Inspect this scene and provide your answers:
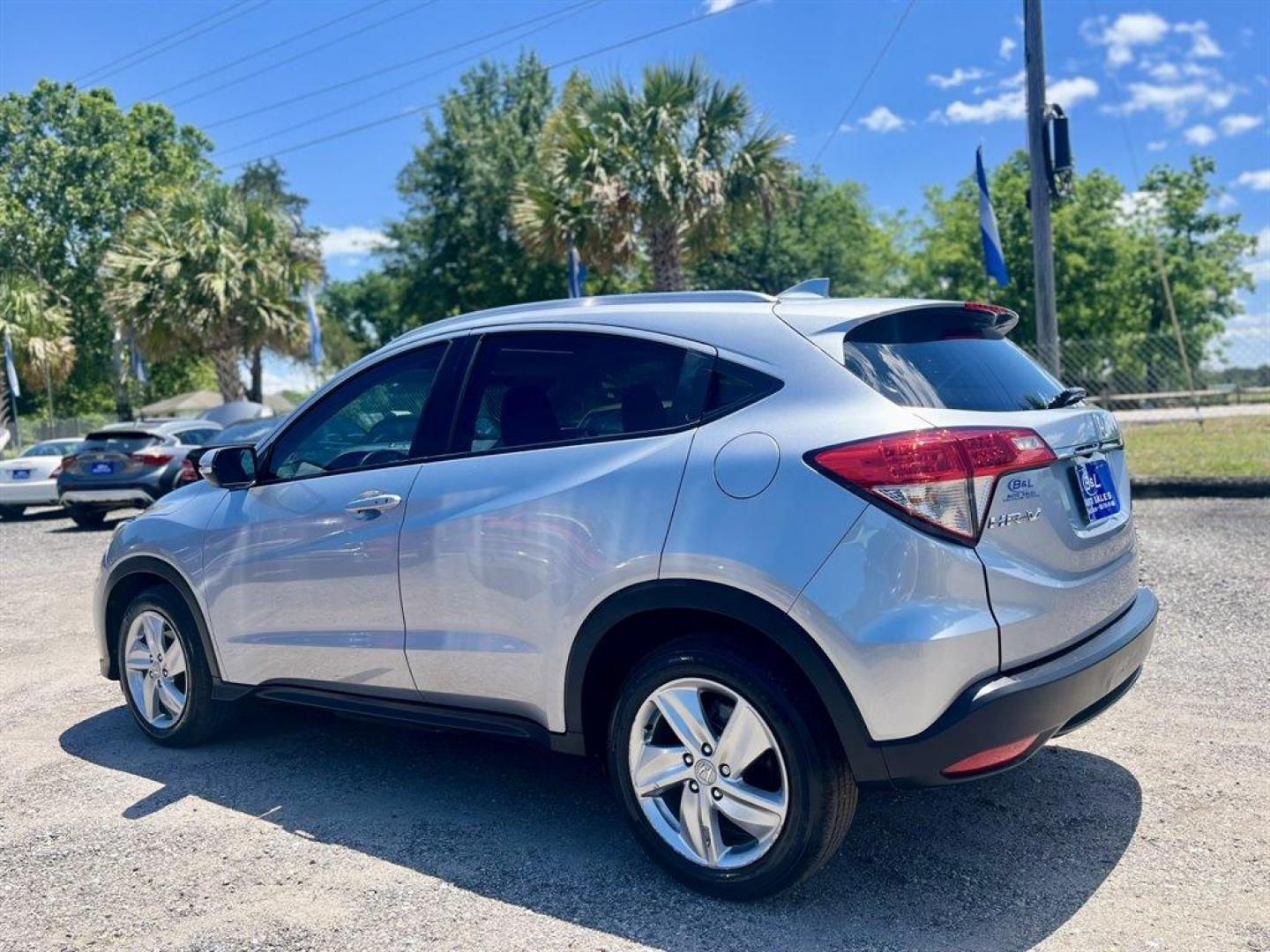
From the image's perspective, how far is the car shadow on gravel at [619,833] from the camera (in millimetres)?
2984

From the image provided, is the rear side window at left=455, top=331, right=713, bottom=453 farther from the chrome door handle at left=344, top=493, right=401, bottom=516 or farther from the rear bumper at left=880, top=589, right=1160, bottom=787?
the rear bumper at left=880, top=589, right=1160, bottom=787

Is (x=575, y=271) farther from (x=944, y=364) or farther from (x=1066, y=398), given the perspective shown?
(x=944, y=364)

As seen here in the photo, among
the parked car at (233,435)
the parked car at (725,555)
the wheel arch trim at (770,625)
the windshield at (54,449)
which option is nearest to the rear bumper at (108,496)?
the parked car at (233,435)

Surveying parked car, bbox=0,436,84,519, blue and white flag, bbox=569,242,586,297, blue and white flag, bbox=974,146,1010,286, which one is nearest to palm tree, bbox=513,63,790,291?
blue and white flag, bbox=569,242,586,297

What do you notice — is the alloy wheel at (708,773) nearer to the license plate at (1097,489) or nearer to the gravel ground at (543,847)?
the gravel ground at (543,847)

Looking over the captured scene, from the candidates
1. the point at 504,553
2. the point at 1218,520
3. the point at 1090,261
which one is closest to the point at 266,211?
the point at 1218,520

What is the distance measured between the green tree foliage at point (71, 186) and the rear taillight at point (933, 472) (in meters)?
47.6

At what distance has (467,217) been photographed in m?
35.4

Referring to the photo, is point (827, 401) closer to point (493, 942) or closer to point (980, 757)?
point (980, 757)

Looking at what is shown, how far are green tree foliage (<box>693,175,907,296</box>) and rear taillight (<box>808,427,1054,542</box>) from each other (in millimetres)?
30168

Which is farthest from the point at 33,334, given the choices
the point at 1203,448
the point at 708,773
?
the point at 708,773

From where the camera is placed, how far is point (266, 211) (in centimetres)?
2273

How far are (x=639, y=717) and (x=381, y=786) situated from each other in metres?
1.52

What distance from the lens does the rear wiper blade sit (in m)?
3.33
